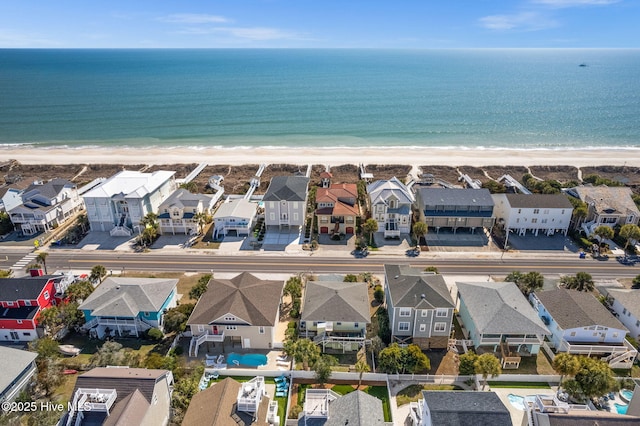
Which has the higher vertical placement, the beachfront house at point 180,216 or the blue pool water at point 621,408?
the beachfront house at point 180,216

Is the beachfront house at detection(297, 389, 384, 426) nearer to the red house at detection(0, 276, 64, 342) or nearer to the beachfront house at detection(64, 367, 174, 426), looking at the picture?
the beachfront house at detection(64, 367, 174, 426)

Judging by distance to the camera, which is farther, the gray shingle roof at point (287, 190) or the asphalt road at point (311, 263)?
the gray shingle roof at point (287, 190)

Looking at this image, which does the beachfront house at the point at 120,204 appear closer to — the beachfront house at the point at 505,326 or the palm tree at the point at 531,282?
the beachfront house at the point at 505,326

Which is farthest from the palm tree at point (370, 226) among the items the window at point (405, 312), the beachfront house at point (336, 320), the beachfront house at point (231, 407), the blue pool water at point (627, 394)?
the blue pool water at point (627, 394)

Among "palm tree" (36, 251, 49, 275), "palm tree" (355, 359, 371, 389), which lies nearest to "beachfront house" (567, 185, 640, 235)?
"palm tree" (355, 359, 371, 389)

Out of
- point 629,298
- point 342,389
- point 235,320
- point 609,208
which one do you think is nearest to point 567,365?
point 629,298

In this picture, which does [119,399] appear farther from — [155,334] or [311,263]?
[311,263]

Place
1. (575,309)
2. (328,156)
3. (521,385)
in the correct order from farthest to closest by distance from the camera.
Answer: (328,156) < (575,309) < (521,385)
